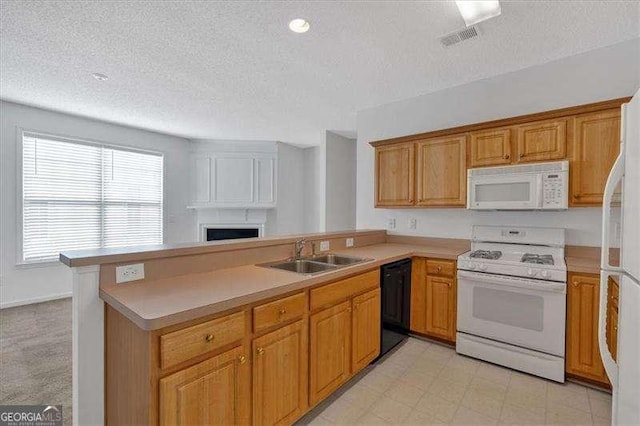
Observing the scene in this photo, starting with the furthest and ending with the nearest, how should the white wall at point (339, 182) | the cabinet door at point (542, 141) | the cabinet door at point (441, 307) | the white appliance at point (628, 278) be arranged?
the white wall at point (339, 182)
the cabinet door at point (441, 307)
the cabinet door at point (542, 141)
the white appliance at point (628, 278)

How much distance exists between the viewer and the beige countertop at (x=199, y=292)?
47.4 inches

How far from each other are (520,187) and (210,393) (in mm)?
2753

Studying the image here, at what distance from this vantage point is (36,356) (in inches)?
104

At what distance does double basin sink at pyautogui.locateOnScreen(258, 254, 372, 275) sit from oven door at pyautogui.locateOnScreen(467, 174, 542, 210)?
1.29m

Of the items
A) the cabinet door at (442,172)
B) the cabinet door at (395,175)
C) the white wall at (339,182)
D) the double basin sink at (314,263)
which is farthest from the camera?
the white wall at (339,182)

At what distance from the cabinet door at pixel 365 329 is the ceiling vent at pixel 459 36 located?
2.12 meters

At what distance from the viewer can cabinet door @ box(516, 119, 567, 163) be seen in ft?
8.03

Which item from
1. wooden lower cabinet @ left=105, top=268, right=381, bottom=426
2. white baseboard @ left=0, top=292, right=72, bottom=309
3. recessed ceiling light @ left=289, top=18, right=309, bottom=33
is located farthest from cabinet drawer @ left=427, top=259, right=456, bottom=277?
white baseboard @ left=0, top=292, right=72, bottom=309

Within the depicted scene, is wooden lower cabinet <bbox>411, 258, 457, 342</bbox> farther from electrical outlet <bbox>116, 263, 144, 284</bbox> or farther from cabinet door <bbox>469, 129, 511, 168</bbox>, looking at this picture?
electrical outlet <bbox>116, 263, 144, 284</bbox>

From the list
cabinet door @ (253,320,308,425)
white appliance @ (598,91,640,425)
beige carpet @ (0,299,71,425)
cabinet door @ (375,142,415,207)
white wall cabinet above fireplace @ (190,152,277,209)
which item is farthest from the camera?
white wall cabinet above fireplace @ (190,152,277,209)

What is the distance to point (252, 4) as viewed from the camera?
6.70 ft

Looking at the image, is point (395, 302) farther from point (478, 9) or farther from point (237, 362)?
point (478, 9)

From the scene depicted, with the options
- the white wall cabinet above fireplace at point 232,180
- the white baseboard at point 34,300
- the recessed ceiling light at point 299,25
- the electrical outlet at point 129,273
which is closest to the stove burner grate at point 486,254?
the recessed ceiling light at point 299,25

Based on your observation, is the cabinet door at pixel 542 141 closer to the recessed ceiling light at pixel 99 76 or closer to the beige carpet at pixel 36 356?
the beige carpet at pixel 36 356
